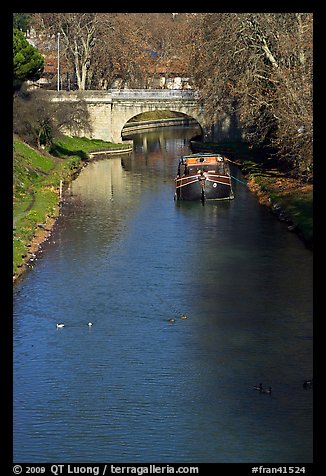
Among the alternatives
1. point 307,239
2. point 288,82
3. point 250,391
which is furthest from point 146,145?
point 250,391

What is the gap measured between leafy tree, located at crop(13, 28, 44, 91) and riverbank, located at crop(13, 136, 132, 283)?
5.00m

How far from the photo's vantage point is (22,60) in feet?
208

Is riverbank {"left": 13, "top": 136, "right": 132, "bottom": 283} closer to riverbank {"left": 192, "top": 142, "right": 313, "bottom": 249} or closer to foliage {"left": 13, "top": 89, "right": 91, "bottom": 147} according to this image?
foliage {"left": 13, "top": 89, "right": 91, "bottom": 147}

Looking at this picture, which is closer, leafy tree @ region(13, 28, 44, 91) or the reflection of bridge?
leafy tree @ region(13, 28, 44, 91)

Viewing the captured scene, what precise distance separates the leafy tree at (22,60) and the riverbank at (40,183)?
16.4 feet

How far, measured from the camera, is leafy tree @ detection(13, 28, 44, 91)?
62.4 meters

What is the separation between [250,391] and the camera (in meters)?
21.2

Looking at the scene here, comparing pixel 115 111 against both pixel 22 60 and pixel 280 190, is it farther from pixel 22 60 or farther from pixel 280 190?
pixel 280 190

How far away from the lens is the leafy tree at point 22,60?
62.4m

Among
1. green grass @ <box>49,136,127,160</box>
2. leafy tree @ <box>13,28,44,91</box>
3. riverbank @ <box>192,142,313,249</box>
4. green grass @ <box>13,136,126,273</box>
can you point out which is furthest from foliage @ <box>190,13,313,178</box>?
leafy tree @ <box>13,28,44,91</box>

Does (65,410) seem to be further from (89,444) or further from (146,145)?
(146,145)

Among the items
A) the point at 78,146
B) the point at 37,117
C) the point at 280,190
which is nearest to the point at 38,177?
the point at 37,117

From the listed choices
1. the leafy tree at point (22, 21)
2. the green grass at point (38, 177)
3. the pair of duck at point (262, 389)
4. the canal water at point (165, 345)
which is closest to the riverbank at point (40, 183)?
the green grass at point (38, 177)

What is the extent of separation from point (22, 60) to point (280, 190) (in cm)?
2460
